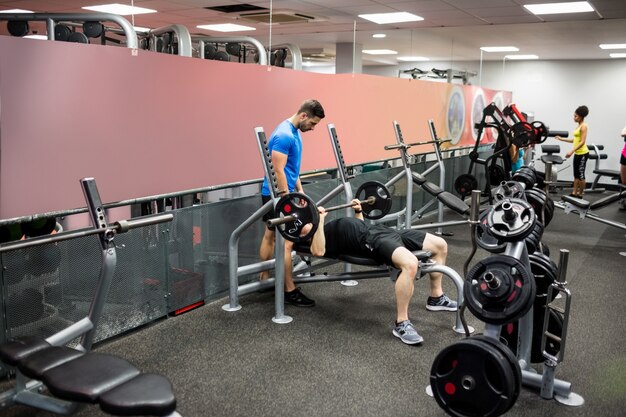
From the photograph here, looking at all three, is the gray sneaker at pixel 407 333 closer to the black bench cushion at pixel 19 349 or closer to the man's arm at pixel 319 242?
the man's arm at pixel 319 242

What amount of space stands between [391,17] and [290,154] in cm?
318

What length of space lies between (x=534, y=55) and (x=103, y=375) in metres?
9.60

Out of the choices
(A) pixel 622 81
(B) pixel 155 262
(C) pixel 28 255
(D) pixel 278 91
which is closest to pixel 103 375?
(C) pixel 28 255

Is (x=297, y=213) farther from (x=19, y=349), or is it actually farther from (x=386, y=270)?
(x=19, y=349)

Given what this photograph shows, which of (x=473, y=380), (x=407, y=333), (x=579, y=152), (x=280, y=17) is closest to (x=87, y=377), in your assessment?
(x=473, y=380)

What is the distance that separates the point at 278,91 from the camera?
382cm

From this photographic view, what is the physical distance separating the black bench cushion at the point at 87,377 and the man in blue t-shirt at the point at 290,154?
1487 millimetres

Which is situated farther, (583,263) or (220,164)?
(583,263)

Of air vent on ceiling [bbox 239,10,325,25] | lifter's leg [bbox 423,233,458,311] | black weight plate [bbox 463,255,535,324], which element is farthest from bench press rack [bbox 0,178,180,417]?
air vent on ceiling [bbox 239,10,325,25]

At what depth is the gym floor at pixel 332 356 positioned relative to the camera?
7.34ft

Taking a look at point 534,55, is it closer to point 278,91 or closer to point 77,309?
point 278,91

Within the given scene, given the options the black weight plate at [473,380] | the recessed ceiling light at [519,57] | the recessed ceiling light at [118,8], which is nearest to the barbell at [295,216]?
the black weight plate at [473,380]

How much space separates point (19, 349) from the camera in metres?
1.84

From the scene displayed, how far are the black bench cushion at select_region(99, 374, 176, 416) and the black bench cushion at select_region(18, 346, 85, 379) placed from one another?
29cm
